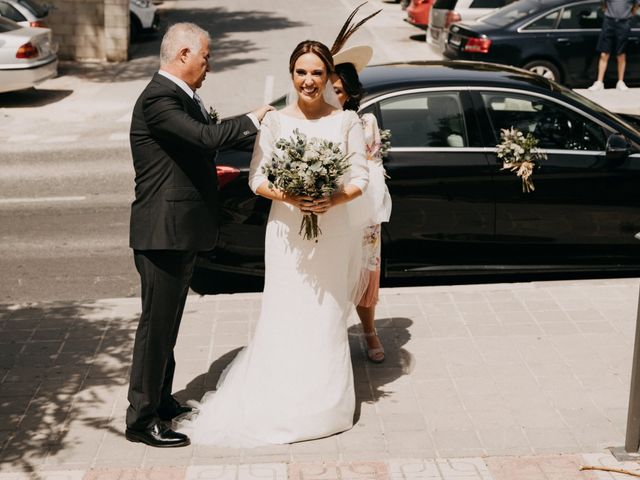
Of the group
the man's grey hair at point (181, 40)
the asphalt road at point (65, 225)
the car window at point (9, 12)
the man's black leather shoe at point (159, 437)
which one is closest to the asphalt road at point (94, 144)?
the asphalt road at point (65, 225)

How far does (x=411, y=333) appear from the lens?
712 cm

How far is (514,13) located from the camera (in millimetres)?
17500

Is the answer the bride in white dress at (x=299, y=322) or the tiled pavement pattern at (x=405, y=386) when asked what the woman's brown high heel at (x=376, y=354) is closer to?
the tiled pavement pattern at (x=405, y=386)

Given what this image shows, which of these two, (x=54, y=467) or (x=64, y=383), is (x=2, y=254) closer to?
(x=64, y=383)

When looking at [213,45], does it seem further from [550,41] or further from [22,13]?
[550,41]

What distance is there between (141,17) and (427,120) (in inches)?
697

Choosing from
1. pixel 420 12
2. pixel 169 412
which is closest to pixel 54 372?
pixel 169 412

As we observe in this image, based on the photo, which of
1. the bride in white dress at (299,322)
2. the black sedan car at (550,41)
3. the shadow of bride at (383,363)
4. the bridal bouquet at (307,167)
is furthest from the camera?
the black sedan car at (550,41)

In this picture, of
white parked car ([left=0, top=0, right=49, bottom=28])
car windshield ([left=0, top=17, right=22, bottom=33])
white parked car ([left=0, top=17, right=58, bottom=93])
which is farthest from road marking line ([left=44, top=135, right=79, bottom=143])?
white parked car ([left=0, top=0, right=49, bottom=28])

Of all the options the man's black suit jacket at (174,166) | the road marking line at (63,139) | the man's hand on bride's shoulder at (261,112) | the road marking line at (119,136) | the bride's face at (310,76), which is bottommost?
the road marking line at (63,139)

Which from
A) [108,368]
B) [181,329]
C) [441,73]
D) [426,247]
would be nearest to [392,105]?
[441,73]

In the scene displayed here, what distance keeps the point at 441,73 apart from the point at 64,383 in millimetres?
3918

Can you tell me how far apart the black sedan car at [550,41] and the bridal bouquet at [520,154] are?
936 cm

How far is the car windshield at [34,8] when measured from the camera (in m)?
19.3
